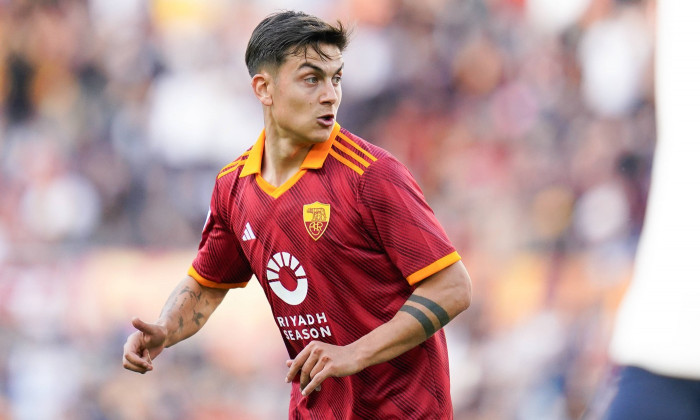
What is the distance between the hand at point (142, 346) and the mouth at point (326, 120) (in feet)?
3.57

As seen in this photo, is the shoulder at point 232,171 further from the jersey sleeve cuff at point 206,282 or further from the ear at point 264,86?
the jersey sleeve cuff at point 206,282

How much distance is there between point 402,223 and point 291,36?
3.08 ft

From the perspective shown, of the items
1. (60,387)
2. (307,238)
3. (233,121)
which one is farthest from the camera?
(233,121)

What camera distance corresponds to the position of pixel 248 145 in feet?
27.5

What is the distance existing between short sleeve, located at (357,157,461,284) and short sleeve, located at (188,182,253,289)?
855 millimetres

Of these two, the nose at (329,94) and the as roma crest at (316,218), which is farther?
the nose at (329,94)

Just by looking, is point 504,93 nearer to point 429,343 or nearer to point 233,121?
point 233,121

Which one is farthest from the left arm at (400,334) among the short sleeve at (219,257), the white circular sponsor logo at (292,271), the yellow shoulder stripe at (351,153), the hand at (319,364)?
the short sleeve at (219,257)

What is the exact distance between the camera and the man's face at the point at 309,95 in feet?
13.0

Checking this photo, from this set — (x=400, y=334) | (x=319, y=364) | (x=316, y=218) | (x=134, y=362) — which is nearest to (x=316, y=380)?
(x=319, y=364)

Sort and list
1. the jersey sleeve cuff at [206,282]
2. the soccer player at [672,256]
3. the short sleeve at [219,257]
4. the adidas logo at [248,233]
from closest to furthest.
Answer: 1. the soccer player at [672,256]
2. the adidas logo at [248,233]
3. the short sleeve at [219,257]
4. the jersey sleeve cuff at [206,282]

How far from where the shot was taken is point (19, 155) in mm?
8242

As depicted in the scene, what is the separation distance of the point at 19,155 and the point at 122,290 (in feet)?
4.79

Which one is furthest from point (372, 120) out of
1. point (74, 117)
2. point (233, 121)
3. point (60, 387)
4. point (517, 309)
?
point (60, 387)
